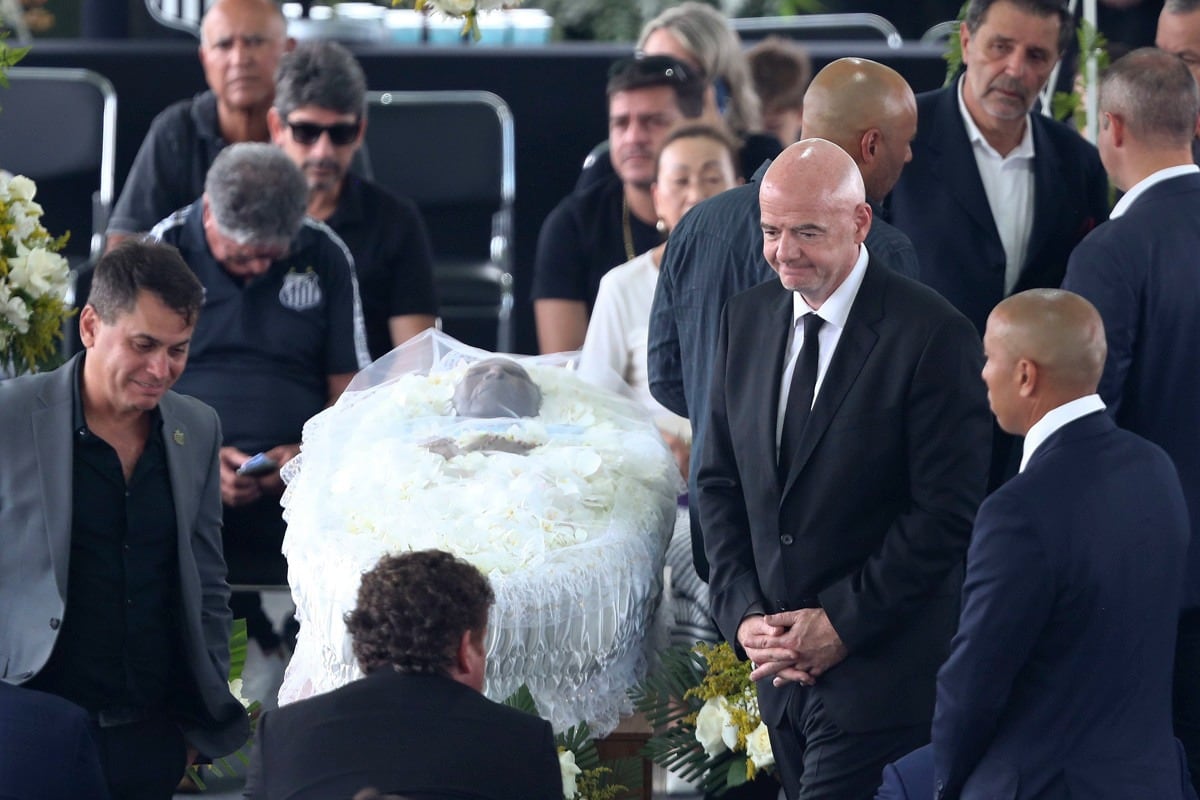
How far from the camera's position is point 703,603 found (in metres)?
4.02

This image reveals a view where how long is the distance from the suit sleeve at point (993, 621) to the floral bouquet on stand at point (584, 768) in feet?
3.08

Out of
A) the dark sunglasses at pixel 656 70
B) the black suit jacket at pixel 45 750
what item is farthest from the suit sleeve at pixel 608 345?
the black suit jacket at pixel 45 750

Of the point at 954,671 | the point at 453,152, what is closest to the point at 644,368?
the point at 954,671

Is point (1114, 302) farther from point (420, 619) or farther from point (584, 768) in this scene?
point (420, 619)

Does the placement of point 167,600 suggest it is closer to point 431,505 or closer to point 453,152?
point 431,505

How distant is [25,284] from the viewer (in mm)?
3965

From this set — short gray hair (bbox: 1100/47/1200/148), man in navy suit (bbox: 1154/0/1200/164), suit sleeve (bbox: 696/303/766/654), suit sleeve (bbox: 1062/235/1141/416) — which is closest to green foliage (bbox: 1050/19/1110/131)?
man in navy suit (bbox: 1154/0/1200/164)

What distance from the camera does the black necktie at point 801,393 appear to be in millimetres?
3199

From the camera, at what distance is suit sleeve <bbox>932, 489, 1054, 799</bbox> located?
269cm

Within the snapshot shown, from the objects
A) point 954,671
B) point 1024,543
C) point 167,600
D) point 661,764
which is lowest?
point 661,764

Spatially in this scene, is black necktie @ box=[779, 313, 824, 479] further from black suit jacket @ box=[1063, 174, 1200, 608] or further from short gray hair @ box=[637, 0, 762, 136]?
short gray hair @ box=[637, 0, 762, 136]

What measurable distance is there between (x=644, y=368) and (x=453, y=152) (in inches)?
97.2

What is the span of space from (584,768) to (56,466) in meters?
1.18

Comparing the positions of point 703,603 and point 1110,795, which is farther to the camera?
point 703,603
